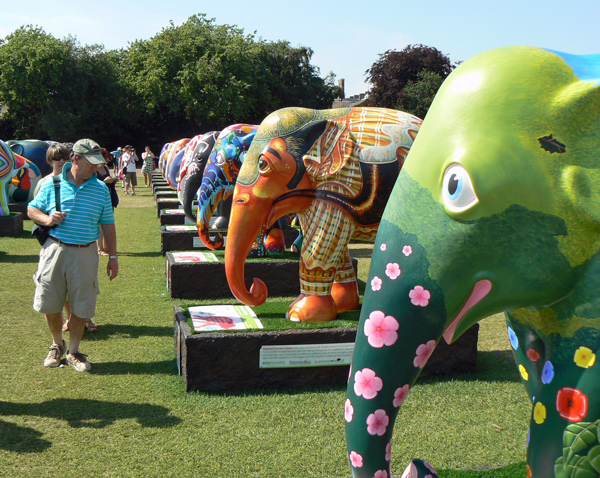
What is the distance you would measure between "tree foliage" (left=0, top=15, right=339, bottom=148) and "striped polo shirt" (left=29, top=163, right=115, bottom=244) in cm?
3382

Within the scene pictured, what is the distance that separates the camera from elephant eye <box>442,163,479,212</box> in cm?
152

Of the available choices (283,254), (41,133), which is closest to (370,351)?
(283,254)

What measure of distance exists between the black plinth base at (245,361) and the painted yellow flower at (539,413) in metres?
2.77

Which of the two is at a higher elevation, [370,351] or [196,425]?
[370,351]

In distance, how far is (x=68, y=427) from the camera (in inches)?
153

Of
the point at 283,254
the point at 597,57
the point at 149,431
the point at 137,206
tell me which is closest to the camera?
the point at 597,57

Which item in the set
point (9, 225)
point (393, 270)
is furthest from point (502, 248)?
point (9, 225)

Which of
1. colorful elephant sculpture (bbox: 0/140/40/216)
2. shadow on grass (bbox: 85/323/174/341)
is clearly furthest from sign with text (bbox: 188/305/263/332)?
colorful elephant sculpture (bbox: 0/140/40/216)

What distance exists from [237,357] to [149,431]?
0.83m

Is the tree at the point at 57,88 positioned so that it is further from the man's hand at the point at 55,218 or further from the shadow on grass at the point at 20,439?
the shadow on grass at the point at 20,439

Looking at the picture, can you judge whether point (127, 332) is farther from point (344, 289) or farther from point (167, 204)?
point (167, 204)

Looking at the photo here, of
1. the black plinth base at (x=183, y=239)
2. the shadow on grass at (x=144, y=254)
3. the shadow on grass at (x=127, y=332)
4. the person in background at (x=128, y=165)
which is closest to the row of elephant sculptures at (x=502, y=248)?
the shadow on grass at (x=127, y=332)

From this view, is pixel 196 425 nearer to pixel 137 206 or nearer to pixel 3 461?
pixel 3 461

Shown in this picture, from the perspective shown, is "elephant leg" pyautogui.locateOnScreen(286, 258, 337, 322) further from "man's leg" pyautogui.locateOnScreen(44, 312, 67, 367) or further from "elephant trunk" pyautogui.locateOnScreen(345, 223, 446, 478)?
"elephant trunk" pyautogui.locateOnScreen(345, 223, 446, 478)
